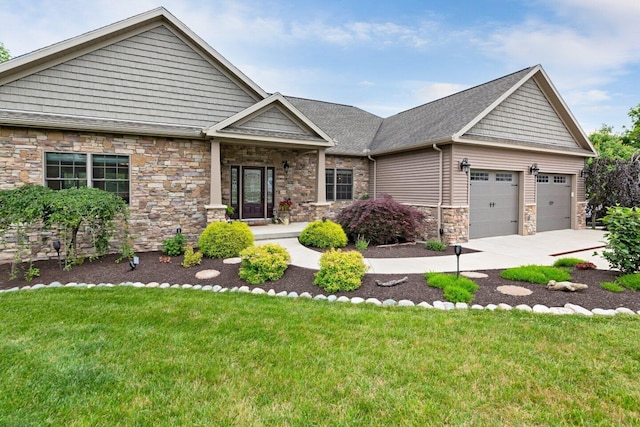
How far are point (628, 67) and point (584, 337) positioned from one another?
21438 mm

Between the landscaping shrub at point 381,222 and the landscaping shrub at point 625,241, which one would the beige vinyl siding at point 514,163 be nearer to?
the landscaping shrub at point 381,222

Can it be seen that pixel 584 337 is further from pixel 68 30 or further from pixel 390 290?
pixel 68 30

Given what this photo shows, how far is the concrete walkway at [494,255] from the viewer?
6715mm

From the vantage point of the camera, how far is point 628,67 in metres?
16.8

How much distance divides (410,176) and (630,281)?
22.8ft

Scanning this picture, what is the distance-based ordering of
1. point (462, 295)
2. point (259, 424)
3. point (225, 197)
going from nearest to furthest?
point (259, 424)
point (462, 295)
point (225, 197)

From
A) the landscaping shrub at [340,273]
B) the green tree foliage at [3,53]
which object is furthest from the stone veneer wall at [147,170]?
the green tree foliage at [3,53]

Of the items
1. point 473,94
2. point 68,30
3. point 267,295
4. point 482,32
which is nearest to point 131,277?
point 267,295

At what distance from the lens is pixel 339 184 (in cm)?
1298

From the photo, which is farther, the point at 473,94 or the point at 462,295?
the point at 473,94

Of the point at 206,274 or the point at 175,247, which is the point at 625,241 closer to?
the point at 206,274

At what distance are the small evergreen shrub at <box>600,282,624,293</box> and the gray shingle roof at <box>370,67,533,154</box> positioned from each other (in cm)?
560

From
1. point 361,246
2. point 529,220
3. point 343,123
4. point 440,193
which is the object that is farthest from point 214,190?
point 529,220

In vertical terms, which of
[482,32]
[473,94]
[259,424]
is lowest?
[259,424]
